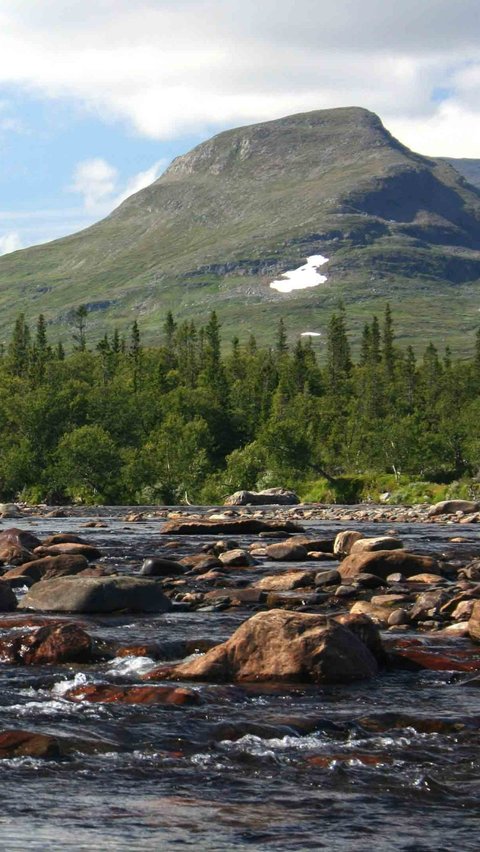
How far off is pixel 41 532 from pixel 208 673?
3822 cm

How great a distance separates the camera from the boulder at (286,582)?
28.9 m

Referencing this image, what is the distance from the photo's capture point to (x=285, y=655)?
56.9ft

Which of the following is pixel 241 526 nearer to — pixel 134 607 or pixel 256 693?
pixel 134 607

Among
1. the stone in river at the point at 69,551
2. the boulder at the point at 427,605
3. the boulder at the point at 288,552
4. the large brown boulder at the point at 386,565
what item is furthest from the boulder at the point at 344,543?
the boulder at the point at 427,605

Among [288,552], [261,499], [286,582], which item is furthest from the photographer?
[261,499]

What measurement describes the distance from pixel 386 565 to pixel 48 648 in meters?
14.5

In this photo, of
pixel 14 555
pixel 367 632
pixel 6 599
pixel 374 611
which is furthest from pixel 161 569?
pixel 367 632

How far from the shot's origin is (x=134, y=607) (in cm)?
2483

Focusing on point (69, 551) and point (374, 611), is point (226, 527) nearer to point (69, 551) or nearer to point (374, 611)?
point (69, 551)

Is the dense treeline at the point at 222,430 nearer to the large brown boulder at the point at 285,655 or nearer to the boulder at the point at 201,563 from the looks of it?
the boulder at the point at 201,563

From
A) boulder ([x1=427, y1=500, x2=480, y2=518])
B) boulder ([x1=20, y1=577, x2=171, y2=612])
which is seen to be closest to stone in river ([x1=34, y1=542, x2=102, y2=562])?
boulder ([x1=20, y1=577, x2=171, y2=612])

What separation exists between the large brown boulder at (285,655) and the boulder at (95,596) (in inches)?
279

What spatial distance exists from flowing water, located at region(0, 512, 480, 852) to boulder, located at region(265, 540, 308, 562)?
20371 mm

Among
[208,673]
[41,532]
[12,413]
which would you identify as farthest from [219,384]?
[208,673]
